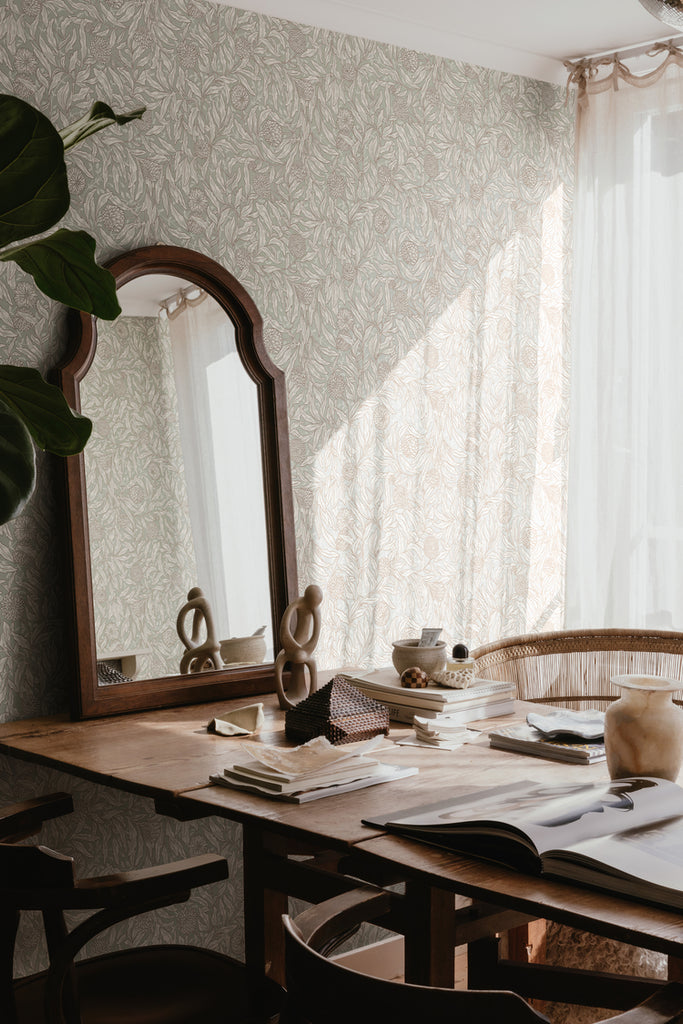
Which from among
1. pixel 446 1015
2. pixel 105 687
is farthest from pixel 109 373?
pixel 446 1015

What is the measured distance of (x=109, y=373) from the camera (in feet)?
7.93

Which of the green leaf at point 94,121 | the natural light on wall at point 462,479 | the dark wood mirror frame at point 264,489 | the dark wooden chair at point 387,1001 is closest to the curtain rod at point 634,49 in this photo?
the natural light on wall at point 462,479

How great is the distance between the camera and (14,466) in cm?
150

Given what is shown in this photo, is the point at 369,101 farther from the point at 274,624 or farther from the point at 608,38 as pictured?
the point at 274,624

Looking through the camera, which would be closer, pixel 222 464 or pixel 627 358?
pixel 222 464

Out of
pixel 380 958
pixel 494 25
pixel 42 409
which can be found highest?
pixel 494 25

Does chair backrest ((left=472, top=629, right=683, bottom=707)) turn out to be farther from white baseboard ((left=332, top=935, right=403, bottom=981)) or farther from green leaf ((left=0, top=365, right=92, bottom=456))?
green leaf ((left=0, top=365, right=92, bottom=456))

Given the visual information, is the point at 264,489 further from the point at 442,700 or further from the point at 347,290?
the point at 442,700

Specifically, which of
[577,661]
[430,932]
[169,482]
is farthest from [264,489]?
[430,932]

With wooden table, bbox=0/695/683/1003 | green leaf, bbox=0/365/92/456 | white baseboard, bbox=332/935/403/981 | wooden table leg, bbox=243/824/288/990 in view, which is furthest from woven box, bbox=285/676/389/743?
white baseboard, bbox=332/935/403/981

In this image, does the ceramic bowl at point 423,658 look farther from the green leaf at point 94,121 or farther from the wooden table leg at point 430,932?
the green leaf at point 94,121

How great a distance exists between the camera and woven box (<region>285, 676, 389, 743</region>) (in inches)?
81.0

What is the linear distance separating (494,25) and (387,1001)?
2737mm

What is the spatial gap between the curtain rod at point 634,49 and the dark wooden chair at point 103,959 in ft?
8.68
